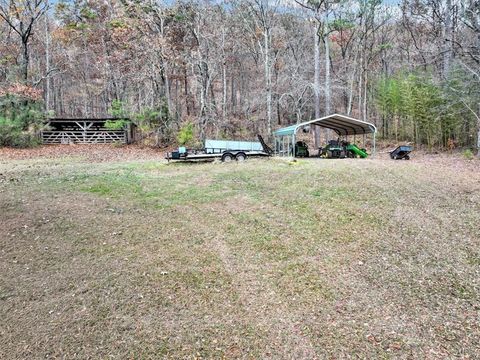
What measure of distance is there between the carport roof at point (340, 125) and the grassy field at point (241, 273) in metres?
5.78

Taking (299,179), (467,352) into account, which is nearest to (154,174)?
(299,179)

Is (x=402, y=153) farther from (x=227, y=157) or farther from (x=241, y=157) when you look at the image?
(x=227, y=157)

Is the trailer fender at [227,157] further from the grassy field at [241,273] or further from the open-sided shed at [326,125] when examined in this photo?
the grassy field at [241,273]

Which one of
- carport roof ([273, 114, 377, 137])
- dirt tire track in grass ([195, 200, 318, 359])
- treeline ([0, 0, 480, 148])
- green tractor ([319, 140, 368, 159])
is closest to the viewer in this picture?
dirt tire track in grass ([195, 200, 318, 359])

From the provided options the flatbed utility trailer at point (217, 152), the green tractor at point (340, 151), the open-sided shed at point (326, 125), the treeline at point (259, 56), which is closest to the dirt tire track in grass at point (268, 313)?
the flatbed utility trailer at point (217, 152)

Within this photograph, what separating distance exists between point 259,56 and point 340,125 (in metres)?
8.35

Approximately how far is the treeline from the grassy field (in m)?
9.35

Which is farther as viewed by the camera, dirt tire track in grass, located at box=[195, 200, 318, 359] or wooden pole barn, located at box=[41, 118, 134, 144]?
wooden pole barn, located at box=[41, 118, 134, 144]

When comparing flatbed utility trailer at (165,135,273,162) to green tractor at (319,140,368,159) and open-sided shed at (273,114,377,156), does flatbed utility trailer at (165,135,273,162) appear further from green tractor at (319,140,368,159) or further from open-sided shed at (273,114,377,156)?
green tractor at (319,140,368,159)

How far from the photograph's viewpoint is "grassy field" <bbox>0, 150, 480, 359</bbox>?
2.67 metres

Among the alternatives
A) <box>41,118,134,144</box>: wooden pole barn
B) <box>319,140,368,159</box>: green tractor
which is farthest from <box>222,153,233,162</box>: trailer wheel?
<box>41,118,134,144</box>: wooden pole barn

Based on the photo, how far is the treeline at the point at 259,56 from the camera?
14070 millimetres

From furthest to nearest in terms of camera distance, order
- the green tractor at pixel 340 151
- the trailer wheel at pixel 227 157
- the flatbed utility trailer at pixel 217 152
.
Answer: the green tractor at pixel 340 151, the trailer wheel at pixel 227 157, the flatbed utility trailer at pixel 217 152

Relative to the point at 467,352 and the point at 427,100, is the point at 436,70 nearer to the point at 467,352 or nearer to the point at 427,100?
the point at 427,100
